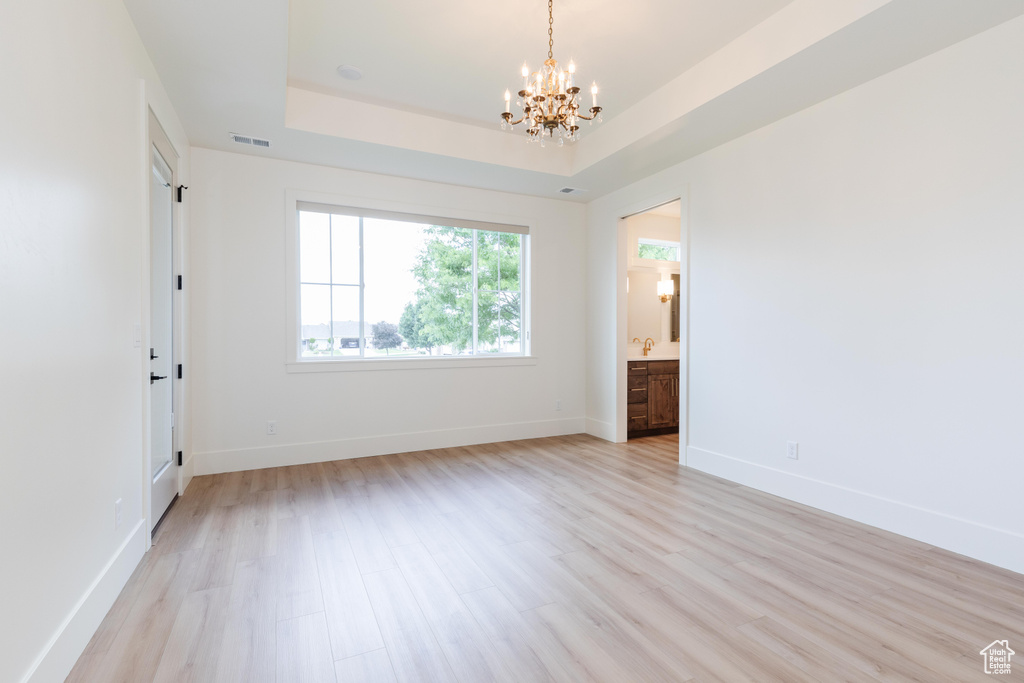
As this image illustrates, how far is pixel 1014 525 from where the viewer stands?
7.89ft

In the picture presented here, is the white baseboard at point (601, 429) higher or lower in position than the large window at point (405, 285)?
lower

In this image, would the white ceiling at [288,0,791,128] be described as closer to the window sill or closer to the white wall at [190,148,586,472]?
the white wall at [190,148,586,472]

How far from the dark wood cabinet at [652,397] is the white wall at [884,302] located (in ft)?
4.21

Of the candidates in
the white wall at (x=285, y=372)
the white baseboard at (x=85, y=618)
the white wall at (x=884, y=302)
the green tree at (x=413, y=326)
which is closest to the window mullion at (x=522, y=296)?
the white wall at (x=285, y=372)

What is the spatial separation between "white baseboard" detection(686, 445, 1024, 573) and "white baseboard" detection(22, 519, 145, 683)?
3924 millimetres

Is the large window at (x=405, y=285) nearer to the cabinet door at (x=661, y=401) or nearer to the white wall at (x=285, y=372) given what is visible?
the white wall at (x=285, y=372)

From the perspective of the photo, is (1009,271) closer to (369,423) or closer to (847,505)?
(847,505)

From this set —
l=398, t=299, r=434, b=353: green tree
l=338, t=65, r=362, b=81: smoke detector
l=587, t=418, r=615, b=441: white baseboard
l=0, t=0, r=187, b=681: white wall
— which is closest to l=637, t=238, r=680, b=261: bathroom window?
l=587, t=418, r=615, b=441: white baseboard

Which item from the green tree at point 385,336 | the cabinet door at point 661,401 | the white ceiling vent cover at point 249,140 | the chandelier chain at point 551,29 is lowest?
the cabinet door at point 661,401

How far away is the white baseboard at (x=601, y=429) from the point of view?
17.6ft

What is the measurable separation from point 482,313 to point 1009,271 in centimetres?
407

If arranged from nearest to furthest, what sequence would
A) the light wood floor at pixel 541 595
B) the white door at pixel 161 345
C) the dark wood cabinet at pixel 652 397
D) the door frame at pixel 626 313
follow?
A: 1. the light wood floor at pixel 541 595
2. the white door at pixel 161 345
3. the door frame at pixel 626 313
4. the dark wood cabinet at pixel 652 397

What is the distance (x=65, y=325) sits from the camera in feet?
5.59

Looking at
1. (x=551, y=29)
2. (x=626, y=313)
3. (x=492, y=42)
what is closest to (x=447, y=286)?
(x=626, y=313)
